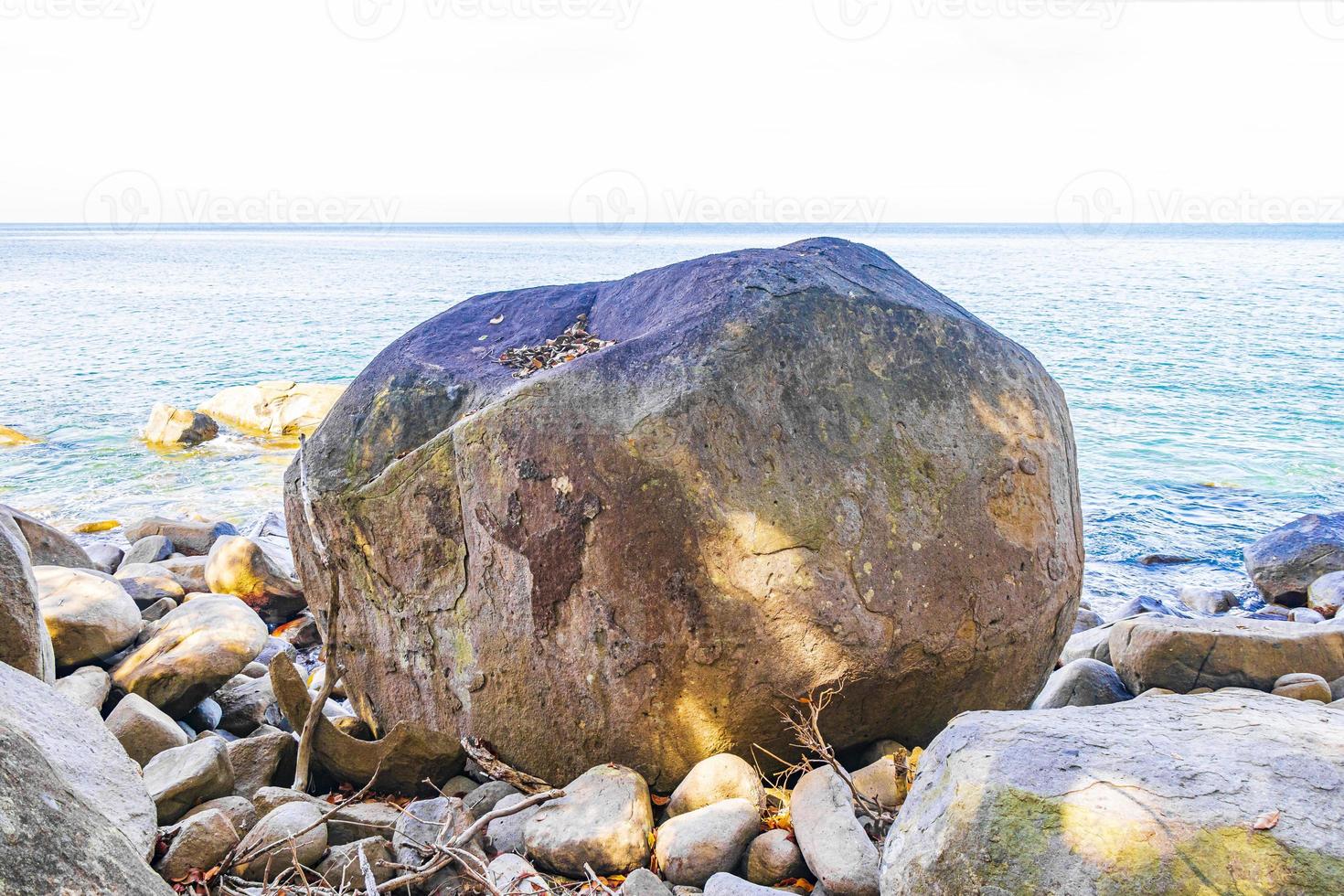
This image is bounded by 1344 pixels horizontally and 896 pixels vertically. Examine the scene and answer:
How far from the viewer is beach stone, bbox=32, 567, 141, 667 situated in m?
5.30

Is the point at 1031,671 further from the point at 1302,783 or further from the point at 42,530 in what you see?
the point at 42,530

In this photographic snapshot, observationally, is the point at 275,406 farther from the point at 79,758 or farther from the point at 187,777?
the point at 79,758

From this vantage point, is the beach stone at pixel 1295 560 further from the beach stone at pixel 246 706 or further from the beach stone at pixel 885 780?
the beach stone at pixel 246 706

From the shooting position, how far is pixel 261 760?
4.26 metres

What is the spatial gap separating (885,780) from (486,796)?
5.49 ft

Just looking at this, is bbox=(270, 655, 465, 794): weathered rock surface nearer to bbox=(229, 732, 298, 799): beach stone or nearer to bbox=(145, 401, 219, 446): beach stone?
bbox=(229, 732, 298, 799): beach stone

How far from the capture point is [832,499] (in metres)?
3.96

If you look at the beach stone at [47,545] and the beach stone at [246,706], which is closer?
the beach stone at [246,706]

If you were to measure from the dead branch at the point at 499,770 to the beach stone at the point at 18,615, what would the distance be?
1.81 metres

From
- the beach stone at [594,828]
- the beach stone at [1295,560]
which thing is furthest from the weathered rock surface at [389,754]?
the beach stone at [1295,560]

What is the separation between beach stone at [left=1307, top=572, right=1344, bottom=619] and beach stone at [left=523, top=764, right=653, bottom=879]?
7.32 metres

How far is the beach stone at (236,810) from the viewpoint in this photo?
3.59 m

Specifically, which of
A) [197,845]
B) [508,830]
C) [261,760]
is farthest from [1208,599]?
[197,845]

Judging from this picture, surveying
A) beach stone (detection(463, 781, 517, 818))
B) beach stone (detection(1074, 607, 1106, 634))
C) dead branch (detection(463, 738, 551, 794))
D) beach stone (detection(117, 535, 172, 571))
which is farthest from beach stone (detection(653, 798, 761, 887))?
beach stone (detection(117, 535, 172, 571))
